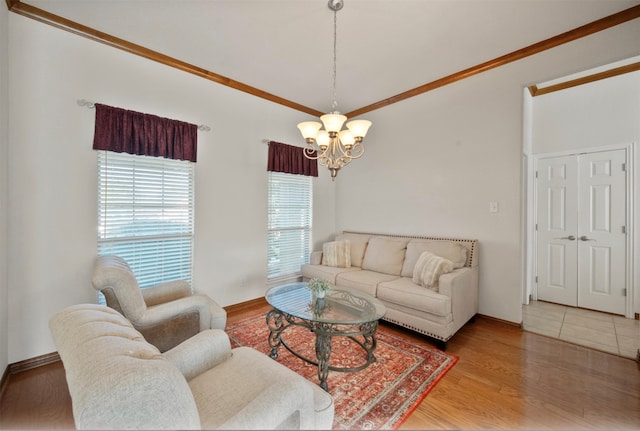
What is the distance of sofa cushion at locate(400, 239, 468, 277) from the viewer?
3090mm

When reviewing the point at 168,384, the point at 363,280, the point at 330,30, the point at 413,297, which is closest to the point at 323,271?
the point at 363,280

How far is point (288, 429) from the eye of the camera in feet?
3.57

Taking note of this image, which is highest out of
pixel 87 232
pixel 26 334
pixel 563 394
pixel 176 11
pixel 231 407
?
pixel 176 11

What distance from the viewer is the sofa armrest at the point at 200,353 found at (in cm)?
137

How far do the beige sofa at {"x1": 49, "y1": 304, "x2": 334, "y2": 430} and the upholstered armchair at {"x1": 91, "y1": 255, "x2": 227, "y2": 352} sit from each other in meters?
0.61

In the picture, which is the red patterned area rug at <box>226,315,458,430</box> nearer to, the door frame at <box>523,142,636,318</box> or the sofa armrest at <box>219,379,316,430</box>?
the sofa armrest at <box>219,379,316,430</box>

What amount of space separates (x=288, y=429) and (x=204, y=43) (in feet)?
10.6

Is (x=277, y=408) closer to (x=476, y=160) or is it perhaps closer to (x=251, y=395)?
(x=251, y=395)

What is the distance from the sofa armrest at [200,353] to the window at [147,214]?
1737mm

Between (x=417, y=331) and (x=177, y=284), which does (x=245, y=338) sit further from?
(x=417, y=331)

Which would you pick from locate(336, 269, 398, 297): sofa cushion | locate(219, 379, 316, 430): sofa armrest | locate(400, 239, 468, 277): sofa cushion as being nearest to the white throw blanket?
locate(400, 239, 468, 277): sofa cushion

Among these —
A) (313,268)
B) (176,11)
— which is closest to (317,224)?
(313,268)

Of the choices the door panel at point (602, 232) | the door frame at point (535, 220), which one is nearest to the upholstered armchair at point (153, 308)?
the door frame at point (535, 220)

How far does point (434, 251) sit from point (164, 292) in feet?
9.71
